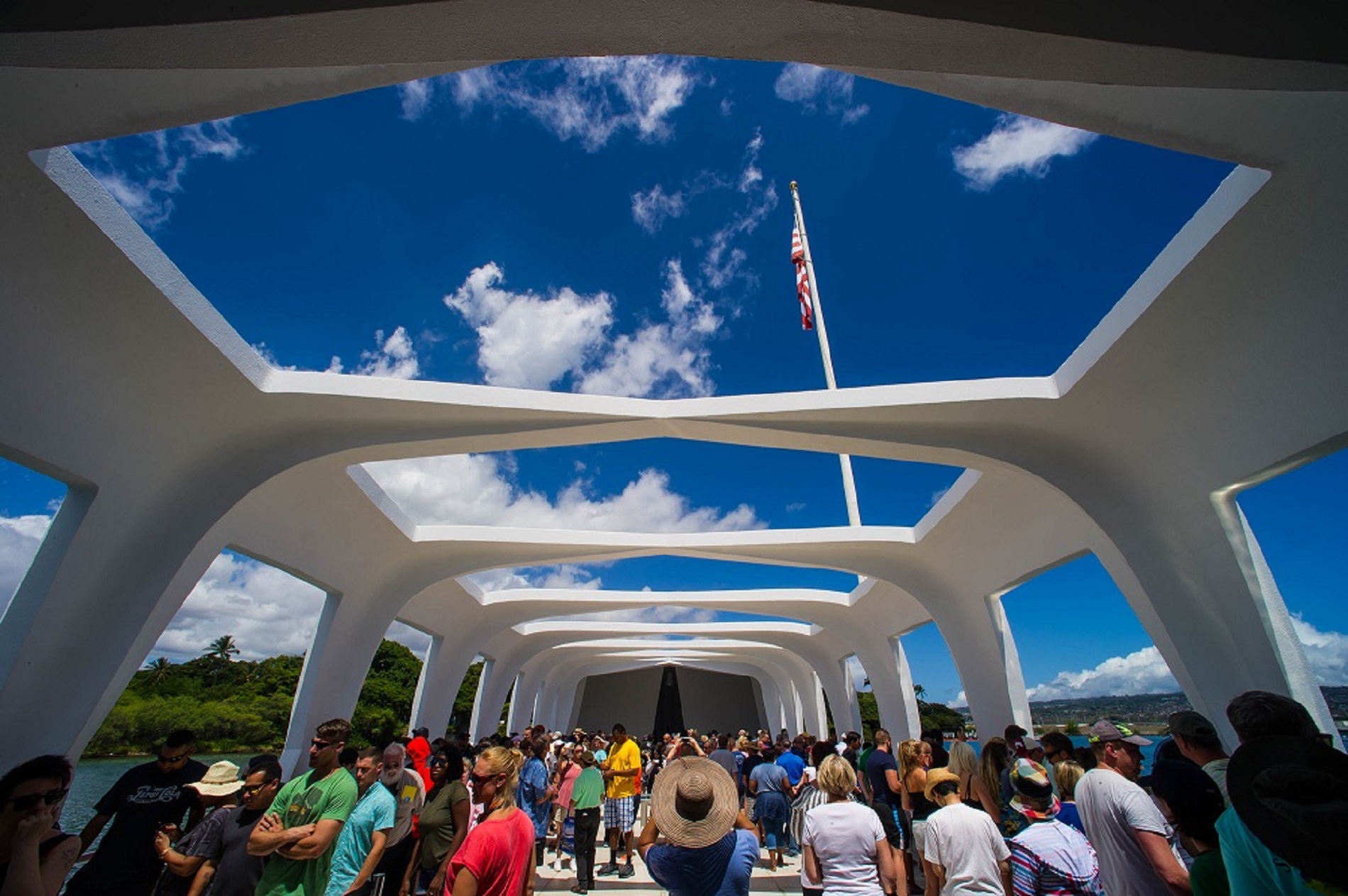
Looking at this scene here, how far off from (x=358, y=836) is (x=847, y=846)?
96.3 inches

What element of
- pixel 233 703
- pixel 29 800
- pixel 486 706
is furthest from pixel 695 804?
pixel 233 703

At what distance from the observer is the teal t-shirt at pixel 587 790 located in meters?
6.85

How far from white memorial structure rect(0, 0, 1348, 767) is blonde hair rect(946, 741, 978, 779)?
268 centimetres

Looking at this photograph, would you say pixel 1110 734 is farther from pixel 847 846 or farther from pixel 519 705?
pixel 519 705

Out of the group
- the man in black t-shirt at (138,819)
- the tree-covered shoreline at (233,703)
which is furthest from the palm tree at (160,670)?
the man in black t-shirt at (138,819)

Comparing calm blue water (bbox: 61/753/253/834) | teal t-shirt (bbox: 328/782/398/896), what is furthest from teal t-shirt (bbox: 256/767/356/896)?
calm blue water (bbox: 61/753/253/834)

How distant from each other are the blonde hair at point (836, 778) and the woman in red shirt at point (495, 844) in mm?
1355

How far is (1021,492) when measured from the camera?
26.2 ft

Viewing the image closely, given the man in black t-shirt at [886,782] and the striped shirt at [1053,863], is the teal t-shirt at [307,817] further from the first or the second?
the man in black t-shirt at [886,782]

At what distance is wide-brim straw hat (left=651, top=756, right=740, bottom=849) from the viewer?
243 centimetres

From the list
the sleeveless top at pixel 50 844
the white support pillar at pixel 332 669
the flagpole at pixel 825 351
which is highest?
the flagpole at pixel 825 351

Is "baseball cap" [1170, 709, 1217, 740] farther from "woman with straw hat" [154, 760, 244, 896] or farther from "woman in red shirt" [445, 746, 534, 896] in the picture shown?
"woman with straw hat" [154, 760, 244, 896]

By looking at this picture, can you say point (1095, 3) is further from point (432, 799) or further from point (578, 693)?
point (578, 693)

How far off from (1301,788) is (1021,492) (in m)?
6.93
